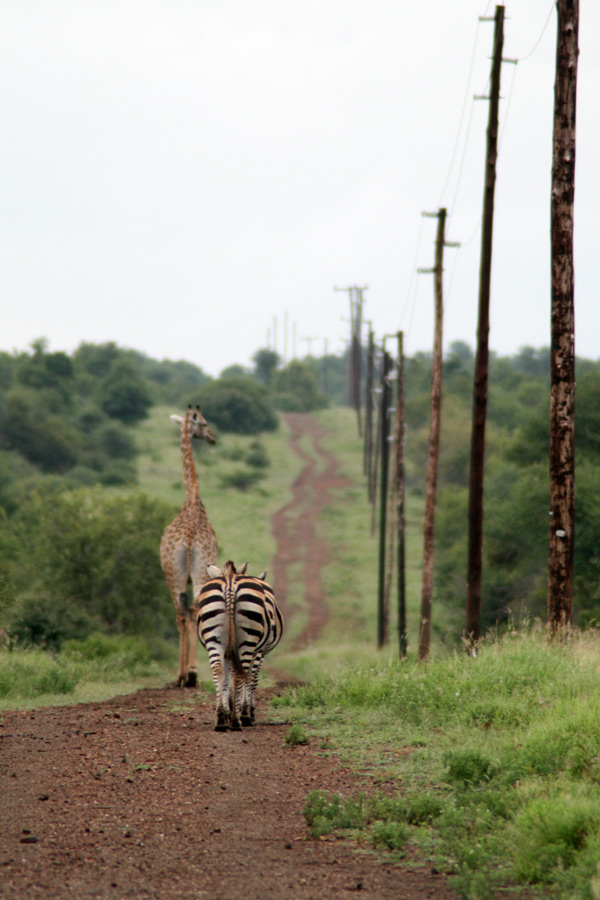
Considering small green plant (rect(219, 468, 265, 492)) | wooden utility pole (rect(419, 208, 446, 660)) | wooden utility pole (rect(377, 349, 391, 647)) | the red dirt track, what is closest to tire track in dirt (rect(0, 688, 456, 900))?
the red dirt track

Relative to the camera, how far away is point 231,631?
34.0ft

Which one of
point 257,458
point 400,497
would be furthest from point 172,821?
point 257,458

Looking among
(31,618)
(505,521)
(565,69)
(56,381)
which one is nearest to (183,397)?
(56,381)

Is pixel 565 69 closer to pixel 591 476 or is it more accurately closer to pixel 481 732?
pixel 481 732

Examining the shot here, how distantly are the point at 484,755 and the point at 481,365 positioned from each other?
10.6 meters

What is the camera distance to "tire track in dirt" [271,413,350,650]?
38516mm

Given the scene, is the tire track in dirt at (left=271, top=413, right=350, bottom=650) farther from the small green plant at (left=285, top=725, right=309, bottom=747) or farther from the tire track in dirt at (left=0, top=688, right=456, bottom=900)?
the tire track in dirt at (left=0, top=688, right=456, bottom=900)

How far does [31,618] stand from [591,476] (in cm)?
1671

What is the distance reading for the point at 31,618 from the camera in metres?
21.2

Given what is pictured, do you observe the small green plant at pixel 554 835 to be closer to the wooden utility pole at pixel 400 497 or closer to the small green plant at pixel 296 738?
the small green plant at pixel 296 738

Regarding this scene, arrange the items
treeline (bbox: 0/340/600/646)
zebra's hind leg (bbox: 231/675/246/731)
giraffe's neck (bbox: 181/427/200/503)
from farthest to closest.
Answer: treeline (bbox: 0/340/600/646) < giraffe's neck (bbox: 181/427/200/503) < zebra's hind leg (bbox: 231/675/246/731)

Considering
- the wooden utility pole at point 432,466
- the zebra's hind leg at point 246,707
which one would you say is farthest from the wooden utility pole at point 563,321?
the wooden utility pole at point 432,466

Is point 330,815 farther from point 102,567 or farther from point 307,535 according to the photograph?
point 307,535

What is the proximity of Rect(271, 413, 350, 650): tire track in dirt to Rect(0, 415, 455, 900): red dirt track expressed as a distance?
22.9 metres
